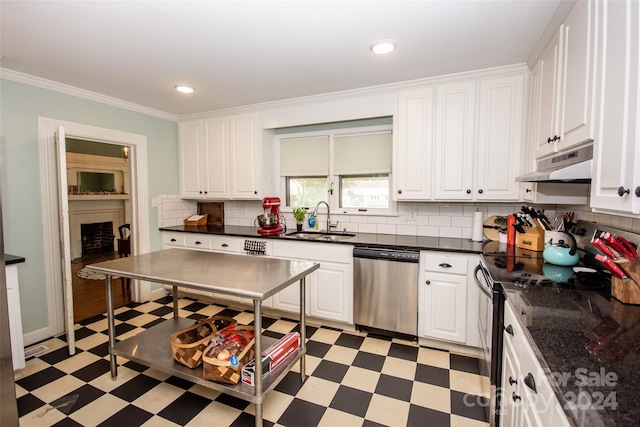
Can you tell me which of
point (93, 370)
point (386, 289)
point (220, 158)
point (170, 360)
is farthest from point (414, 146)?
point (93, 370)

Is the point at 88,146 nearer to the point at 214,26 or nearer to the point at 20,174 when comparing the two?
the point at 20,174

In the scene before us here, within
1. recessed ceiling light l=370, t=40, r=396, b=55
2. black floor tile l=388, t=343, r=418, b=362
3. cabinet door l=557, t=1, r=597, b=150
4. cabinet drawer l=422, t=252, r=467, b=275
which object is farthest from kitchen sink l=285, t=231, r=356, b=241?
cabinet door l=557, t=1, r=597, b=150

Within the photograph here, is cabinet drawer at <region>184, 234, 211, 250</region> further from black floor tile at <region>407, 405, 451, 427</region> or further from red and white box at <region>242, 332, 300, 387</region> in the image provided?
black floor tile at <region>407, 405, 451, 427</region>

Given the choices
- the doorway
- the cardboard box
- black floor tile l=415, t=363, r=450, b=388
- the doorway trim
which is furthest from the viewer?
the doorway

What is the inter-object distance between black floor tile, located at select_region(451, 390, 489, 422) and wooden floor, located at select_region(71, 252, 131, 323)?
140 inches

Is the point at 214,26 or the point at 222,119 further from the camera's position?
the point at 222,119

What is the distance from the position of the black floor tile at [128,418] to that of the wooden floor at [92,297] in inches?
71.7

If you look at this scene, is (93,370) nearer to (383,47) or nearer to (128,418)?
(128,418)

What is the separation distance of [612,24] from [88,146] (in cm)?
692

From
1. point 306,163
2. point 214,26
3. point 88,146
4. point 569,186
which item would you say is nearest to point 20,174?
point 214,26

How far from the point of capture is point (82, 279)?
4312mm

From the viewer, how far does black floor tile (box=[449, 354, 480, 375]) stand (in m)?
2.21

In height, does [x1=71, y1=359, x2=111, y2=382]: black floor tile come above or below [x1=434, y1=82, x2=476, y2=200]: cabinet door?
below

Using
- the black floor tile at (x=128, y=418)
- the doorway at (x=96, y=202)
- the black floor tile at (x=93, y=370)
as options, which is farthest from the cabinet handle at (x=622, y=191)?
the doorway at (x=96, y=202)
